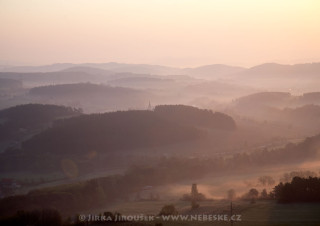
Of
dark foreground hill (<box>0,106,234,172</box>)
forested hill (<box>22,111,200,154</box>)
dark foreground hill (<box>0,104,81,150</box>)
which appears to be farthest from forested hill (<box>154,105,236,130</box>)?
dark foreground hill (<box>0,104,81,150</box>)

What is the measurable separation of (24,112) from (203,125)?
2400 cm

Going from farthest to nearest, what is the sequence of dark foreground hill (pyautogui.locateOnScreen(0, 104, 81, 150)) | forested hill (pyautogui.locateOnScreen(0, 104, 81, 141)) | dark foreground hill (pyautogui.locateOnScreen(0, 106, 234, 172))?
1. forested hill (pyautogui.locateOnScreen(0, 104, 81, 141))
2. dark foreground hill (pyautogui.locateOnScreen(0, 104, 81, 150))
3. dark foreground hill (pyautogui.locateOnScreen(0, 106, 234, 172))

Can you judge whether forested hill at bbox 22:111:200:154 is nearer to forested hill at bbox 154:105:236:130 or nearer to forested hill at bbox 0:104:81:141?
forested hill at bbox 154:105:236:130

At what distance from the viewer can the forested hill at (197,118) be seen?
51312 millimetres

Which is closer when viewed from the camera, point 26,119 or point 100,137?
point 100,137

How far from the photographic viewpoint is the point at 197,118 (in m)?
53.2

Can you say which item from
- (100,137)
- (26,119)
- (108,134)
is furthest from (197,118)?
(26,119)

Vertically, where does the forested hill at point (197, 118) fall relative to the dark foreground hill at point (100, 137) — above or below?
above

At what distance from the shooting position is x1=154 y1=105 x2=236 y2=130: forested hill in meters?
51.3

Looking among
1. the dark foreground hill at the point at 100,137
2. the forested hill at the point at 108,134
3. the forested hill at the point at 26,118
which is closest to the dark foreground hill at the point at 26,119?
the forested hill at the point at 26,118

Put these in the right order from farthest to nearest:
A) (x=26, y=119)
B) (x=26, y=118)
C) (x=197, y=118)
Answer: (x=197, y=118) → (x=26, y=118) → (x=26, y=119)

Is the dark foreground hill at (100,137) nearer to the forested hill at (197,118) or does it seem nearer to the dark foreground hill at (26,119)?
the forested hill at (197,118)

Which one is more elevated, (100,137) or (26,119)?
(26,119)

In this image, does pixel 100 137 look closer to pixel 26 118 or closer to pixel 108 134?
pixel 108 134
